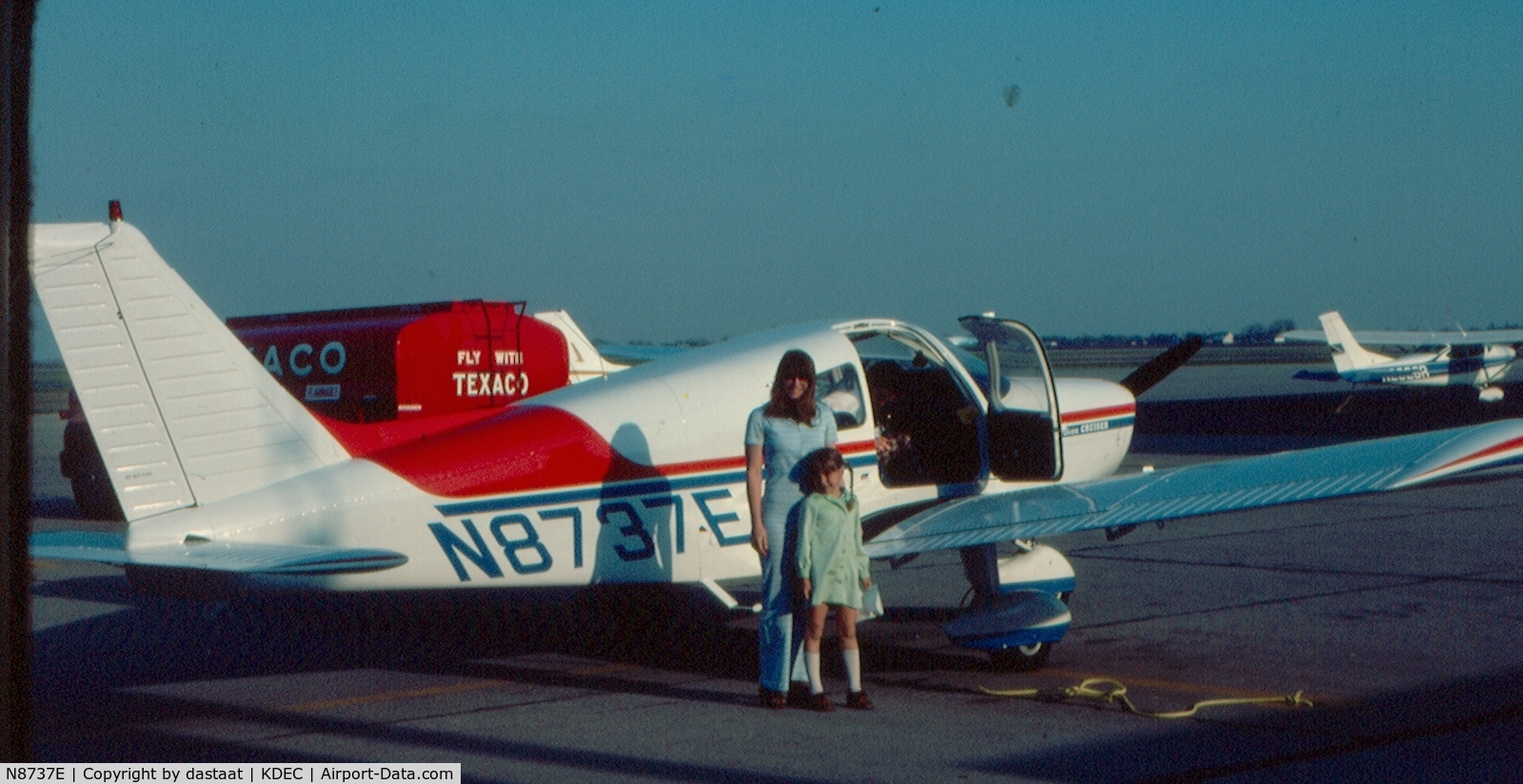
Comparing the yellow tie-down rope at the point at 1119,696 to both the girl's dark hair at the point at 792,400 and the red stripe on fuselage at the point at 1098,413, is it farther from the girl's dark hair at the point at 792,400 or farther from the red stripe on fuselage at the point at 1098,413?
the red stripe on fuselage at the point at 1098,413

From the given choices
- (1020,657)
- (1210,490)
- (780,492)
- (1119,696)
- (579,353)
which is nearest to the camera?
(780,492)

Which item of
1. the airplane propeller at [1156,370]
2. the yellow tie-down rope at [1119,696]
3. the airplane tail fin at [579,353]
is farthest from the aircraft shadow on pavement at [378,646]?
the airplane tail fin at [579,353]

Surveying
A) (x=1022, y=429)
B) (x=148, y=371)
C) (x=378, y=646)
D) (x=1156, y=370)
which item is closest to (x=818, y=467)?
(x=1022, y=429)

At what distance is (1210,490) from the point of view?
23.9 feet

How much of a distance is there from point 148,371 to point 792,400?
2746 millimetres

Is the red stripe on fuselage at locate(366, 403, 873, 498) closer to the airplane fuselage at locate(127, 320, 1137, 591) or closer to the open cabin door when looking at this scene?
the airplane fuselage at locate(127, 320, 1137, 591)

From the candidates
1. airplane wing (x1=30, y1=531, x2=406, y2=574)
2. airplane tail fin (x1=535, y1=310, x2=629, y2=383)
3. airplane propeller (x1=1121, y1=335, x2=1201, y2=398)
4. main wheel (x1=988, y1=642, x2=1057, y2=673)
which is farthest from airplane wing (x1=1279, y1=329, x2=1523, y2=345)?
airplane wing (x1=30, y1=531, x2=406, y2=574)

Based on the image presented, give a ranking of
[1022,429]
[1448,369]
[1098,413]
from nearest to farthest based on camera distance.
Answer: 1. [1022,429]
2. [1098,413]
3. [1448,369]

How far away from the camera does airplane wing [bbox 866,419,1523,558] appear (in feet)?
21.8

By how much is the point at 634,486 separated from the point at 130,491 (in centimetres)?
227

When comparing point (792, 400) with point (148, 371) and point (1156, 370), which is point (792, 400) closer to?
point (148, 371)

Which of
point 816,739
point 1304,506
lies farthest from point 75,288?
point 1304,506

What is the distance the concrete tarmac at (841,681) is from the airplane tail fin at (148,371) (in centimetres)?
66

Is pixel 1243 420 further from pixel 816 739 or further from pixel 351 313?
pixel 816 739
